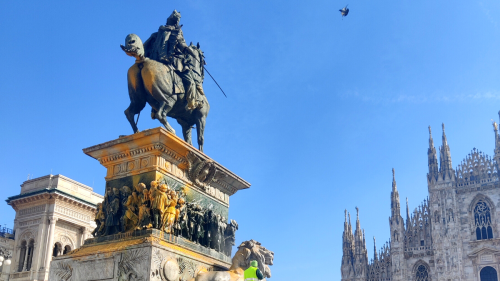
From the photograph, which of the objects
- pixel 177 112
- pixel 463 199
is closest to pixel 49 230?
pixel 177 112

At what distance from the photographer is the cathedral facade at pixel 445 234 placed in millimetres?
45281

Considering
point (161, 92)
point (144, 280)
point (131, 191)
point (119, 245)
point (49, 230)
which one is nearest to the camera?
point (144, 280)

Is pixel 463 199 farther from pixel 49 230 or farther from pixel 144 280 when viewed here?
pixel 144 280

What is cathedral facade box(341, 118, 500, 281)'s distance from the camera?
149 feet

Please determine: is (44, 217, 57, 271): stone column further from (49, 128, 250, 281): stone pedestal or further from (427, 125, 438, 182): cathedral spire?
(427, 125, 438, 182): cathedral spire

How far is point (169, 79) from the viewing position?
24.6 feet

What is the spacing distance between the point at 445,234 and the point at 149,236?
45091 millimetres

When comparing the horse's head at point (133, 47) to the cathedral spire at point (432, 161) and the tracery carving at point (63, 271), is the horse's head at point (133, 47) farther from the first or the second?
the cathedral spire at point (432, 161)

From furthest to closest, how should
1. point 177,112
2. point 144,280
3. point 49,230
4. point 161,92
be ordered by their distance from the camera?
point 49,230
point 177,112
point 161,92
point 144,280

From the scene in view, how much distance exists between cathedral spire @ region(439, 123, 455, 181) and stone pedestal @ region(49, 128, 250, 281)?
148 feet

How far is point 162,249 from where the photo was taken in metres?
6.19

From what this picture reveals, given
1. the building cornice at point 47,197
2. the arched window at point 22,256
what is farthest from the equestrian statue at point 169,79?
the arched window at point 22,256

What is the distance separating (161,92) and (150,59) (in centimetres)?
56

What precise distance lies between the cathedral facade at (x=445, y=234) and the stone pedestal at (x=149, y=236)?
43103mm
